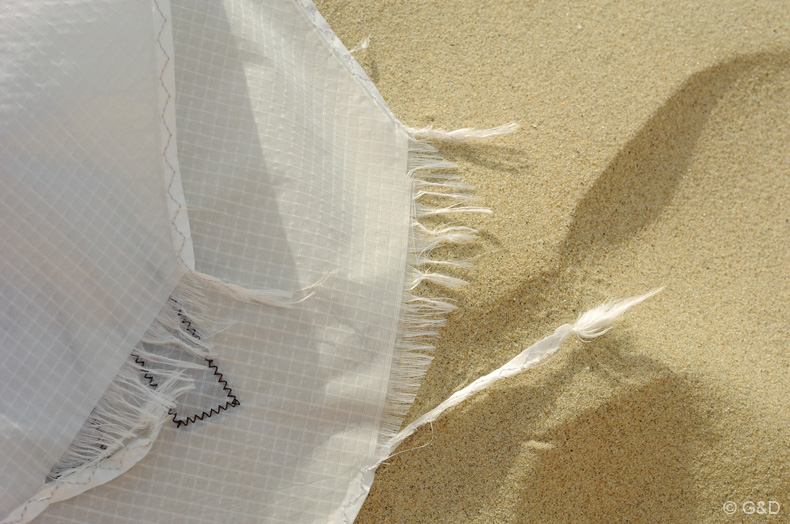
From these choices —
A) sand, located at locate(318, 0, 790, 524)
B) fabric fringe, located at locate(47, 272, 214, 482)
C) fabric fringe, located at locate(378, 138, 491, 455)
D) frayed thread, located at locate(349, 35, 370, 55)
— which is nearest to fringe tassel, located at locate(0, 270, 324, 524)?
fabric fringe, located at locate(47, 272, 214, 482)

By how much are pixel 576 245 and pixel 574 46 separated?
447 millimetres

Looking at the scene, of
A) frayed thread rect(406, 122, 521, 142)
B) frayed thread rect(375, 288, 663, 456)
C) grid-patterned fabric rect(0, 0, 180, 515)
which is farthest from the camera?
frayed thread rect(406, 122, 521, 142)

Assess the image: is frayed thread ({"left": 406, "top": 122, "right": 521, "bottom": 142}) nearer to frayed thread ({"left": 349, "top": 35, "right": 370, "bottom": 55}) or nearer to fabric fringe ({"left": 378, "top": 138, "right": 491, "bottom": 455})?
fabric fringe ({"left": 378, "top": 138, "right": 491, "bottom": 455})

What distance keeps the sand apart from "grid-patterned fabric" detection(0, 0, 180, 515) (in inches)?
20.5

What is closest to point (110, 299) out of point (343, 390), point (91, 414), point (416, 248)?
point (91, 414)

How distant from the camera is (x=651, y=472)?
1.15 meters

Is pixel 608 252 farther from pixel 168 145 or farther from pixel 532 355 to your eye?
pixel 168 145

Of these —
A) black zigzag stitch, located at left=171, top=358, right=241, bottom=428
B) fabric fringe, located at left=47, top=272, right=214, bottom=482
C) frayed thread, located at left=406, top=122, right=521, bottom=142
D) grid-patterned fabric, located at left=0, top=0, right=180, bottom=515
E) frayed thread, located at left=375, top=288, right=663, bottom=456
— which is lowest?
frayed thread, located at left=375, top=288, right=663, bottom=456

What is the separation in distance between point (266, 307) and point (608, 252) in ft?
2.27

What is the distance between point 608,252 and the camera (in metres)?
1.25

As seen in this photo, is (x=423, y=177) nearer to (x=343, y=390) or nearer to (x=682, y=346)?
(x=343, y=390)

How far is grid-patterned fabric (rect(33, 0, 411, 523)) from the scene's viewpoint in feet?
3.24

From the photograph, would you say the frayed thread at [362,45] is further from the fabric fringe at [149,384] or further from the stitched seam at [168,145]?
the fabric fringe at [149,384]

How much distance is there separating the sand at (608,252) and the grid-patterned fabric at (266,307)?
151 millimetres
